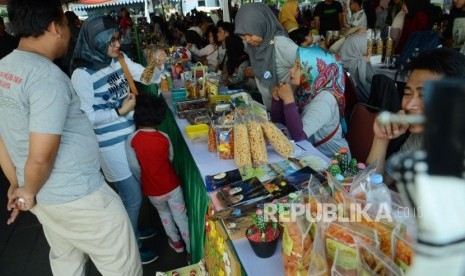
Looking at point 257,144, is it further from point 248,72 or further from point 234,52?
point 234,52

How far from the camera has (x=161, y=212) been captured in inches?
94.0

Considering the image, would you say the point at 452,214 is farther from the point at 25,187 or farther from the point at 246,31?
the point at 246,31

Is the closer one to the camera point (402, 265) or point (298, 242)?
point (402, 265)

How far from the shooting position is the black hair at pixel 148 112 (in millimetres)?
2096

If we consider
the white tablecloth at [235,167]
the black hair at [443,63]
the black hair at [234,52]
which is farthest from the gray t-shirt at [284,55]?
the black hair at [234,52]

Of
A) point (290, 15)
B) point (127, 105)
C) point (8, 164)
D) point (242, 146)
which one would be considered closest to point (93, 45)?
Result: point (127, 105)

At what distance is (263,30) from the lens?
2756 millimetres

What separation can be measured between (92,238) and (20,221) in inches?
75.2

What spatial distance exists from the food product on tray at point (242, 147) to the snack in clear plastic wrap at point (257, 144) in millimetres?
26

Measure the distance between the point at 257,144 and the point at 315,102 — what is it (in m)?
0.55

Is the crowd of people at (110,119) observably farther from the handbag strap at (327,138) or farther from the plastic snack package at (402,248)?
the plastic snack package at (402,248)

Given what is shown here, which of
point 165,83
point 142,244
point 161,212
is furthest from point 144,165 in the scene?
point 165,83

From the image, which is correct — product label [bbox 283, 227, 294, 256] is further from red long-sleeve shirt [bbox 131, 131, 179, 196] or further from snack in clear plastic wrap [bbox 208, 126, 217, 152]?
red long-sleeve shirt [bbox 131, 131, 179, 196]

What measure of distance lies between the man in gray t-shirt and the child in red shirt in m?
0.49
